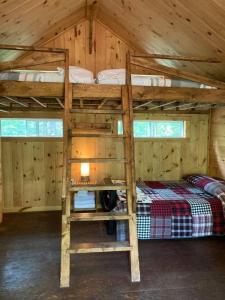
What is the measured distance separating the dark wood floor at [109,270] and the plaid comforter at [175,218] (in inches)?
5.5

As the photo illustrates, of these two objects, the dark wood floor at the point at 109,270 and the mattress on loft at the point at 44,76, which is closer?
→ the dark wood floor at the point at 109,270

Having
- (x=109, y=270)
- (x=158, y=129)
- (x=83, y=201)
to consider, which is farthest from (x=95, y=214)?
(x=158, y=129)

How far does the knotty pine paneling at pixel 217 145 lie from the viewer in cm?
425

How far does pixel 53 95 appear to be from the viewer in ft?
8.43

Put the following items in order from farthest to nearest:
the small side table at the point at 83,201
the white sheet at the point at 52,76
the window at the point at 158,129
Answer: the window at the point at 158,129
the small side table at the point at 83,201
the white sheet at the point at 52,76

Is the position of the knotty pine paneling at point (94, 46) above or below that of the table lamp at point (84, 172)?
above

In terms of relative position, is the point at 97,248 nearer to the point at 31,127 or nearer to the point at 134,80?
the point at 134,80

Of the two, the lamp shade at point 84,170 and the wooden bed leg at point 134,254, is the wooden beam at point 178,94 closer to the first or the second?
the wooden bed leg at point 134,254

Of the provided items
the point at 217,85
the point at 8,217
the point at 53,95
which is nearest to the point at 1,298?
the point at 53,95

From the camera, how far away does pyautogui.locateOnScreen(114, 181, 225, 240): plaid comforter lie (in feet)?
10.1

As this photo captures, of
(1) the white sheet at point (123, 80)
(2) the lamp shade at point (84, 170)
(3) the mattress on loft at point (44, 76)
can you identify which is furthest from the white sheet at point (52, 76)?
(2) the lamp shade at point (84, 170)

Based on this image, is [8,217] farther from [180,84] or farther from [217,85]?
[217,85]

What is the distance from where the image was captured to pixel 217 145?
441cm

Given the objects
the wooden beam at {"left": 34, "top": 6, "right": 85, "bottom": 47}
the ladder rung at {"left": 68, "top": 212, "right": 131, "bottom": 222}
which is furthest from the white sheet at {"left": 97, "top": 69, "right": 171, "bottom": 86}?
the wooden beam at {"left": 34, "top": 6, "right": 85, "bottom": 47}
